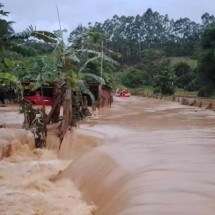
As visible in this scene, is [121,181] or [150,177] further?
[121,181]

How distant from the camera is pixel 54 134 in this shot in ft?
→ 53.1

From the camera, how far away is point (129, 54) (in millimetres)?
88562

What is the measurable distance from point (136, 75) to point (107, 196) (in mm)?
60008

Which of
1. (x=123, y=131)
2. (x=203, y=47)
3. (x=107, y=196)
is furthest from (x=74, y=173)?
(x=203, y=47)

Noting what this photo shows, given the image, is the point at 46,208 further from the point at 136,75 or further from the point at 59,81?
the point at 136,75

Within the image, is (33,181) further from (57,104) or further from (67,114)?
(57,104)

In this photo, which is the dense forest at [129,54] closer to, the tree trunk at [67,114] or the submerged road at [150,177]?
the tree trunk at [67,114]

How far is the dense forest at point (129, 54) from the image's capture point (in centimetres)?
1755

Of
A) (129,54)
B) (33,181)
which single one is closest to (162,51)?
(129,54)

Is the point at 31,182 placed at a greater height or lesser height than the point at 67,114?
lesser

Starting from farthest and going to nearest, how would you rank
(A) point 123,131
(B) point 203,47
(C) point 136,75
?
(C) point 136,75 < (B) point 203,47 < (A) point 123,131

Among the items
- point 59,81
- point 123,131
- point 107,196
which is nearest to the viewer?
point 107,196

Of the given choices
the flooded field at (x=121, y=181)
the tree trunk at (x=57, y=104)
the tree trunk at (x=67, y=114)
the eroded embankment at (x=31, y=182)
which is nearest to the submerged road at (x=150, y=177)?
the flooded field at (x=121, y=181)

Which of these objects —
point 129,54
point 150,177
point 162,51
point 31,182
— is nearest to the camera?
point 150,177
